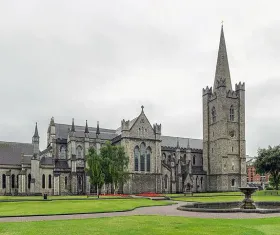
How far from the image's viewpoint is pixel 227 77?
9988cm

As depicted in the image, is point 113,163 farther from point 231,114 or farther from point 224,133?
point 231,114

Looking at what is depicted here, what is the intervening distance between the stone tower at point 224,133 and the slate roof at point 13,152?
4714 cm

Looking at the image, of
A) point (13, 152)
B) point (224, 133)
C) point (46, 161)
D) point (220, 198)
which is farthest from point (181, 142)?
point (13, 152)

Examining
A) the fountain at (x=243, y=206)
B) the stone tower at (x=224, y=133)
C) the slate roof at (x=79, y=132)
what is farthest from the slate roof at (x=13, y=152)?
the fountain at (x=243, y=206)

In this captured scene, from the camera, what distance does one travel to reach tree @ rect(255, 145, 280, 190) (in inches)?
3305

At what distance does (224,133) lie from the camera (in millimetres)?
95688

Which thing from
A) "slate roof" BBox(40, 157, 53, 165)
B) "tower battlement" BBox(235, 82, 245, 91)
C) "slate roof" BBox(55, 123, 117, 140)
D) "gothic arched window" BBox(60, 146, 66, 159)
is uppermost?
"tower battlement" BBox(235, 82, 245, 91)

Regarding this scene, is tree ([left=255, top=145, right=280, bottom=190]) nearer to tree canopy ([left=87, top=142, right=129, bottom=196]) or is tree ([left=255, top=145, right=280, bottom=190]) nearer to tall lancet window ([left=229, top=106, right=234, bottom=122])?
tall lancet window ([left=229, top=106, right=234, bottom=122])

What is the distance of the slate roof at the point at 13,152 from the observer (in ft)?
260

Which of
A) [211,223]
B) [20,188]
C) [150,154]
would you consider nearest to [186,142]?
[150,154]

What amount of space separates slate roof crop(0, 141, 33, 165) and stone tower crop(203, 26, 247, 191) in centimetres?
4714

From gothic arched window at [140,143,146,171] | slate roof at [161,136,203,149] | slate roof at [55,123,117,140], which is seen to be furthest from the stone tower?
slate roof at [55,123,117,140]

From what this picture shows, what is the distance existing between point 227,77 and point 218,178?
90.1 feet

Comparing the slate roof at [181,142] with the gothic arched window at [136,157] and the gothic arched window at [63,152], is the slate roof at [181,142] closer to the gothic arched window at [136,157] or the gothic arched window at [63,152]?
the gothic arched window at [136,157]
